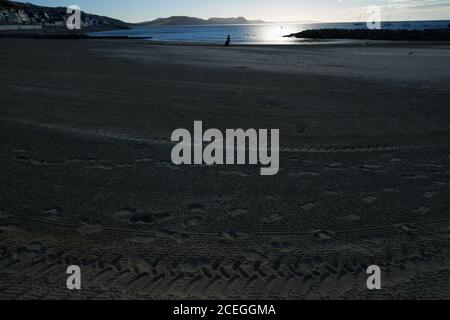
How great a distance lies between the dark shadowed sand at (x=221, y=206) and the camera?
8.06ft

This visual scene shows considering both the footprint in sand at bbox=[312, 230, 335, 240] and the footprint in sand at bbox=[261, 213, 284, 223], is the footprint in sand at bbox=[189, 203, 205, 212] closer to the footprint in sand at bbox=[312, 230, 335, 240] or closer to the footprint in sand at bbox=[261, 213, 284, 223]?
the footprint in sand at bbox=[261, 213, 284, 223]

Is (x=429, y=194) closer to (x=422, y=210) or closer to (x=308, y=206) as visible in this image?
(x=422, y=210)

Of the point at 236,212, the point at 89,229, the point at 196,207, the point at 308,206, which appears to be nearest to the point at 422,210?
the point at 308,206

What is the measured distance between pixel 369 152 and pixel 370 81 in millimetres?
6578

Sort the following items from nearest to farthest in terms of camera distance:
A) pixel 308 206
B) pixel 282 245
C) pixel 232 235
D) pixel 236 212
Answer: pixel 282 245 < pixel 232 235 < pixel 236 212 < pixel 308 206

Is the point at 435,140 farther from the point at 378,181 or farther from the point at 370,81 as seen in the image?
the point at 370,81

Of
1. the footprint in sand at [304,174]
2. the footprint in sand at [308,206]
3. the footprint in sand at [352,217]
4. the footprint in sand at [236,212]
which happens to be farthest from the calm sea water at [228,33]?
the footprint in sand at [352,217]

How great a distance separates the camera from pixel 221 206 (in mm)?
3406

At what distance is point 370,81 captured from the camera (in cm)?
1055

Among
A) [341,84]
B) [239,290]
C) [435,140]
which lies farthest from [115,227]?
[341,84]

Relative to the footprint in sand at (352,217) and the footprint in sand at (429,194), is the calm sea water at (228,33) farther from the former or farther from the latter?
the footprint in sand at (352,217)

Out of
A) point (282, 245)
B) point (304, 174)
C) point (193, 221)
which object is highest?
point (304, 174)
